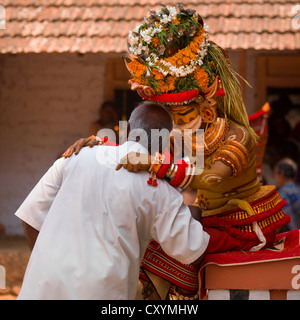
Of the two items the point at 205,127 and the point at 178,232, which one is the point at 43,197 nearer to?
the point at 178,232

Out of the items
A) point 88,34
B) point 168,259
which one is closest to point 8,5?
point 88,34

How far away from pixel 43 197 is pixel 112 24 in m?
3.76

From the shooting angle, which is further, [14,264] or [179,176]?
[14,264]

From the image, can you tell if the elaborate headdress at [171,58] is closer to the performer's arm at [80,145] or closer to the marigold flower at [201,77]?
the marigold flower at [201,77]

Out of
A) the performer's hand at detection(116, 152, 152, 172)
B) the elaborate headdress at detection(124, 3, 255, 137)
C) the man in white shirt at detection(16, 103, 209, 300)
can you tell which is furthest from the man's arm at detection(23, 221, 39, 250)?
the elaborate headdress at detection(124, 3, 255, 137)

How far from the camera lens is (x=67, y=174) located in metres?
3.22

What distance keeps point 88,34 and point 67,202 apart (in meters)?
3.81

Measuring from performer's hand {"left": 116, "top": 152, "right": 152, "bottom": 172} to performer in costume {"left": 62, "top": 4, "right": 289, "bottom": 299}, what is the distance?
27 cm

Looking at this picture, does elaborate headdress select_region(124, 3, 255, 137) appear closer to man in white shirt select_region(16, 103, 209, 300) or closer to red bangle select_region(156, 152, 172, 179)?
man in white shirt select_region(16, 103, 209, 300)

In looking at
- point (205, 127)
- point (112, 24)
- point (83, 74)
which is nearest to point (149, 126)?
point (205, 127)

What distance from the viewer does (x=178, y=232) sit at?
10.2 feet

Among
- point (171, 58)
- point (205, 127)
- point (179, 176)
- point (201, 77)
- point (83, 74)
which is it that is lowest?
point (179, 176)

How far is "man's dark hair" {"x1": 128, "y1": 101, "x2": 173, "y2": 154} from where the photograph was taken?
3.21m

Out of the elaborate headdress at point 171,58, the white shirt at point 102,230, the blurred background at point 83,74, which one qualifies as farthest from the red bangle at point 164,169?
the blurred background at point 83,74
